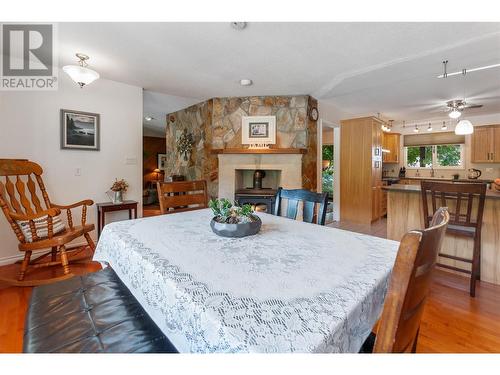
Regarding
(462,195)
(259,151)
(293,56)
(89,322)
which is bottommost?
(89,322)

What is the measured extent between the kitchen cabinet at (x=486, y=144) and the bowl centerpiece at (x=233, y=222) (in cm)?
637

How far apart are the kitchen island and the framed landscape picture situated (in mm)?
3793

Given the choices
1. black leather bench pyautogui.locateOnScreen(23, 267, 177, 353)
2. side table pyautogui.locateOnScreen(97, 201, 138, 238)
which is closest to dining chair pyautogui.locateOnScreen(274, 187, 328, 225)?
black leather bench pyautogui.locateOnScreen(23, 267, 177, 353)

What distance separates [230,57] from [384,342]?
2782 mm

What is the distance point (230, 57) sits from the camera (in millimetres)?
2637

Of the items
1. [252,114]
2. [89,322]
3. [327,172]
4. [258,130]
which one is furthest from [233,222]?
[327,172]

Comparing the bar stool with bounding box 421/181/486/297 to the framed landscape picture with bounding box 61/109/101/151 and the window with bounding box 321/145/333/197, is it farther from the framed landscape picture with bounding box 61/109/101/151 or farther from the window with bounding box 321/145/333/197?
the framed landscape picture with bounding box 61/109/101/151

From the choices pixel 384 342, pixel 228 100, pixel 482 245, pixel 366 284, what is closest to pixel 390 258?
pixel 366 284

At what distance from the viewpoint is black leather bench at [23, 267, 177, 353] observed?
0.86 meters

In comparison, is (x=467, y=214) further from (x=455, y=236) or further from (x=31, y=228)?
(x=31, y=228)

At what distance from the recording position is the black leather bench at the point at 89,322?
33.7 inches

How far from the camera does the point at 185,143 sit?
4.91 m

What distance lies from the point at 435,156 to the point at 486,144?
1.02 metres

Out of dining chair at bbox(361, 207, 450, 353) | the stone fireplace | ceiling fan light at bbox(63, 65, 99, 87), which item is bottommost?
dining chair at bbox(361, 207, 450, 353)
